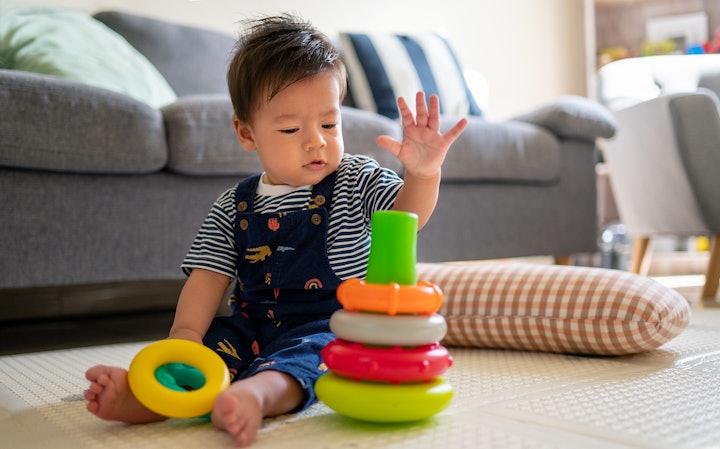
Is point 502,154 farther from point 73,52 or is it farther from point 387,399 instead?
point 387,399

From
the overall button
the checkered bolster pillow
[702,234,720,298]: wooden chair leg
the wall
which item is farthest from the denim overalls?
the wall

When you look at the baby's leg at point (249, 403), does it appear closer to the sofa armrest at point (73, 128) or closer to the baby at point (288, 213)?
the baby at point (288, 213)

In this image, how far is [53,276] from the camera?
1584 millimetres

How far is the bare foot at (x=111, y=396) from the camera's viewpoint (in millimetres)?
830

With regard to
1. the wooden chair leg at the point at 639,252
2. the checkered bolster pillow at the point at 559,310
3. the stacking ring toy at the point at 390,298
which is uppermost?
the stacking ring toy at the point at 390,298

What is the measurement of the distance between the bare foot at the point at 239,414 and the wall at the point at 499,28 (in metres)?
2.61

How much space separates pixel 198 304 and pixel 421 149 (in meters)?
0.40

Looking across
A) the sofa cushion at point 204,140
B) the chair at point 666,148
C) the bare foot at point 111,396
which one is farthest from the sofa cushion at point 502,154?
the bare foot at point 111,396

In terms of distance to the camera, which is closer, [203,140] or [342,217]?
[342,217]

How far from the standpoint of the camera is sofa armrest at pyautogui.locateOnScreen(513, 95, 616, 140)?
2434 mm

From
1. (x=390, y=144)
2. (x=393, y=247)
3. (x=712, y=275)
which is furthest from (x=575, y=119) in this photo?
(x=393, y=247)

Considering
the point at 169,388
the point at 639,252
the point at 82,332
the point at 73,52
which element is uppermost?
the point at 73,52

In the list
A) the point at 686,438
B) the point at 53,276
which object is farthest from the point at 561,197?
the point at 686,438

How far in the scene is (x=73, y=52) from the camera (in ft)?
6.72
